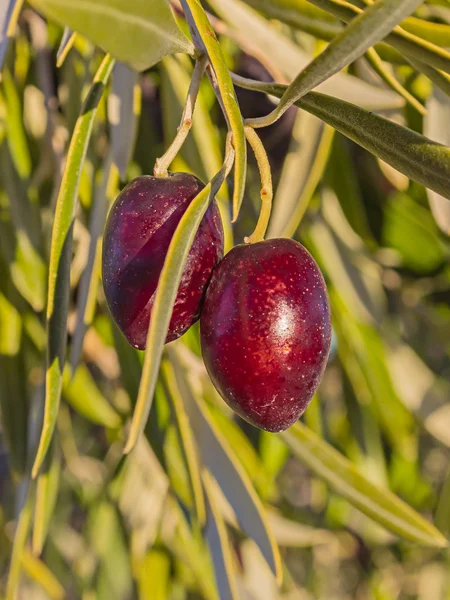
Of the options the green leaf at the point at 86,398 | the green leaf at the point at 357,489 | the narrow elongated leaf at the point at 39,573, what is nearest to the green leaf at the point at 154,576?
the narrow elongated leaf at the point at 39,573

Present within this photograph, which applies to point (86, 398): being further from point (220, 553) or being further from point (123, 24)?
point (123, 24)

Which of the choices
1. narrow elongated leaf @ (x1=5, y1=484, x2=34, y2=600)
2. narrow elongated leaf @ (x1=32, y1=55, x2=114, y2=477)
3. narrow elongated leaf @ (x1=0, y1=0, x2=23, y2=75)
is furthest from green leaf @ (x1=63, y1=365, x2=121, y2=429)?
narrow elongated leaf @ (x1=0, y1=0, x2=23, y2=75)

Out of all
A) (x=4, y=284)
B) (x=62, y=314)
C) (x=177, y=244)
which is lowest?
(x=4, y=284)

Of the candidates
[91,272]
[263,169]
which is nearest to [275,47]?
[91,272]

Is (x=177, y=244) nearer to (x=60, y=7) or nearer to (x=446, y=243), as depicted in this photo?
(x=60, y=7)

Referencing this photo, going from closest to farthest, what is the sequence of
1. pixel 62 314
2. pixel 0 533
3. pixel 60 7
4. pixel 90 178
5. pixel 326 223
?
pixel 60 7, pixel 62 314, pixel 90 178, pixel 326 223, pixel 0 533

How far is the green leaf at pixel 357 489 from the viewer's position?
96cm

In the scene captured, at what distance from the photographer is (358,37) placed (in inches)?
14.7

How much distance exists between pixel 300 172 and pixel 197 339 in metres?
0.33

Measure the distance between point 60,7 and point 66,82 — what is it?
27.1 inches

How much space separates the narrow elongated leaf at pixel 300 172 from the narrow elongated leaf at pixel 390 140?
1.36ft

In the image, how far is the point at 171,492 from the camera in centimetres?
118

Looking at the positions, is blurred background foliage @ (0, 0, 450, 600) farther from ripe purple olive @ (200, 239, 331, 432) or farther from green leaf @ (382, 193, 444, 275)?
ripe purple olive @ (200, 239, 331, 432)

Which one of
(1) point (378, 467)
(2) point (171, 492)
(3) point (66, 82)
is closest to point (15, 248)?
(3) point (66, 82)
